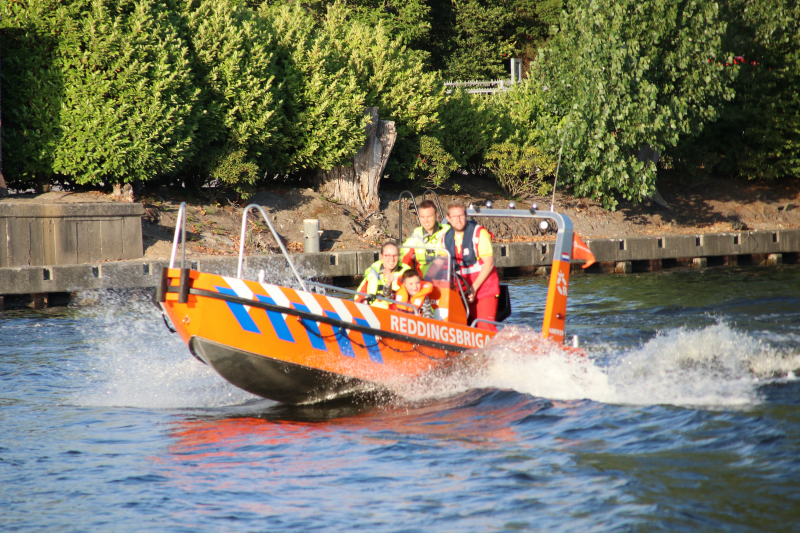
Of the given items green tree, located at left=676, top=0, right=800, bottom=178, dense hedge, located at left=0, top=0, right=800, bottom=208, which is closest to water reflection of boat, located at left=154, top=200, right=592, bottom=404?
dense hedge, located at left=0, top=0, right=800, bottom=208

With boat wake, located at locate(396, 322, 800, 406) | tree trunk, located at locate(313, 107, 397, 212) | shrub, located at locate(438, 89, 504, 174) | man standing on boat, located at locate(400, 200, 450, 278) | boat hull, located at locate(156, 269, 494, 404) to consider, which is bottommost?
boat wake, located at locate(396, 322, 800, 406)

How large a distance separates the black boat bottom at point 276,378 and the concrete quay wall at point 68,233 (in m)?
8.65

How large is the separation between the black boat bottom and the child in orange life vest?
863 mm

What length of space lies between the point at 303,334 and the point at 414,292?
4.21 ft

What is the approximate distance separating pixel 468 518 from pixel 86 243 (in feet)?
38.1

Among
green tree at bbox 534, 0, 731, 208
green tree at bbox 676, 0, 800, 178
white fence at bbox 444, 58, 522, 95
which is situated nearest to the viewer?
green tree at bbox 534, 0, 731, 208

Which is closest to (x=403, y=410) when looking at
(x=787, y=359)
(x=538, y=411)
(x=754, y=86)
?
(x=538, y=411)

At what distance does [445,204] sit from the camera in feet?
65.0

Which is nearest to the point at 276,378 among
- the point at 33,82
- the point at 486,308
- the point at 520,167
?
Answer: the point at 486,308

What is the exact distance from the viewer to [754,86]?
21891mm

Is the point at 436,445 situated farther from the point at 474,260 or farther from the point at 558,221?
the point at 558,221

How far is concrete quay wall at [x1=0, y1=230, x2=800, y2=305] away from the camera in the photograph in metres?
13.0

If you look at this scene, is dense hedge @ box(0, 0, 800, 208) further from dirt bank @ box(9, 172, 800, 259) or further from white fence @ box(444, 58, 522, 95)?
white fence @ box(444, 58, 522, 95)

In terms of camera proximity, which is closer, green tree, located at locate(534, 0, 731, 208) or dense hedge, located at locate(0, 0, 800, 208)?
dense hedge, located at locate(0, 0, 800, 208)
